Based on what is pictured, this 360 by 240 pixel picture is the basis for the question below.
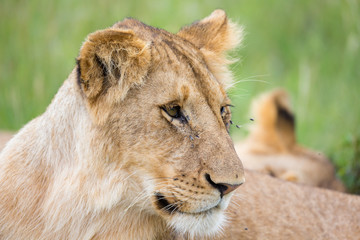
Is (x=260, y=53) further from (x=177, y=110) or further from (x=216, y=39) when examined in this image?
(x=177, y=110)

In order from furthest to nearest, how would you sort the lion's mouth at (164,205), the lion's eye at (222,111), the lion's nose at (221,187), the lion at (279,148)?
the lion at (279,148) < the lion's eye at (222,111) < the lion's mouth at (164,205) < the lion's nose at (221,187)

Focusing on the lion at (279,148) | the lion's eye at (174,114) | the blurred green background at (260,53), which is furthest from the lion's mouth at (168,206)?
the lion at (279,148)

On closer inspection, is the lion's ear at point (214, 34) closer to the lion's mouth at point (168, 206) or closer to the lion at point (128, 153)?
the lion at point (128, 153)

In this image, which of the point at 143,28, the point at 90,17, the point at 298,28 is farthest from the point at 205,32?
the point at 298,28

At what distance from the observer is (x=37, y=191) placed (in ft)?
8.97

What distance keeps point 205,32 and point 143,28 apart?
0.49 metres

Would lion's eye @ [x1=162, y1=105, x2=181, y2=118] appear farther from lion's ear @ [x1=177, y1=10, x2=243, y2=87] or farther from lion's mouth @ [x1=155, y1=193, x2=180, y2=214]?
lion's ear @ [x1=177, y1=10, x2=243, y2=87]

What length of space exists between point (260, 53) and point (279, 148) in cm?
214

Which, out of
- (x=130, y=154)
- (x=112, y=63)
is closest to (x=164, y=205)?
(x=130, y=154)

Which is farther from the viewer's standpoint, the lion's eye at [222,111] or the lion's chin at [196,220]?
the lion's eye at [222,111]

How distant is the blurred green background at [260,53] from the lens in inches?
238

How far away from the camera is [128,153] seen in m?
2.55

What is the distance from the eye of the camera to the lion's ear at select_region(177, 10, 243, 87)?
A: 10.1 feet

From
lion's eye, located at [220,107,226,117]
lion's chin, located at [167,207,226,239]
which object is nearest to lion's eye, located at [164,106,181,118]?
lion's eye, located at [220,107,226,117]
